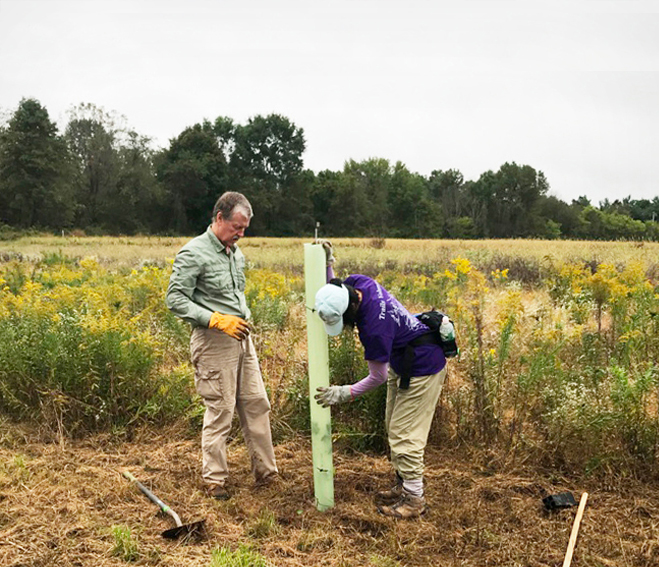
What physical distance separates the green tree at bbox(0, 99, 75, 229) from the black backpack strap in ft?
130

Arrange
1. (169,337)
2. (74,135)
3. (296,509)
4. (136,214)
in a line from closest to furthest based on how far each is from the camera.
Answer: (296,509), (169,337), (136,214), (74,135)

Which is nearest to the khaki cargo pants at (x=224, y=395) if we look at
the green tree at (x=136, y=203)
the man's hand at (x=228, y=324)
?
the man's hand at (x=228, y=324)

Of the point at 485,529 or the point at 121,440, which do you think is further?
the point at 121,440

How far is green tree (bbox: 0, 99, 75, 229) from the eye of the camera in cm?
3869

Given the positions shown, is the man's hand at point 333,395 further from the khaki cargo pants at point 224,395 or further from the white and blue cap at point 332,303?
the khaki cargo pants at point 224,395

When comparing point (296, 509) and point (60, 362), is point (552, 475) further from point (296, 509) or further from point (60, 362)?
point (60, 362)

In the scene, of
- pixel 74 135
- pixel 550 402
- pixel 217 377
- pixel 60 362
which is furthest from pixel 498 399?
pixel 74 135

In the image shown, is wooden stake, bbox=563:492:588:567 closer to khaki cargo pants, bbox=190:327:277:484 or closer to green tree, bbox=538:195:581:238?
khaki cargo pants, bbox=190:327:277:484

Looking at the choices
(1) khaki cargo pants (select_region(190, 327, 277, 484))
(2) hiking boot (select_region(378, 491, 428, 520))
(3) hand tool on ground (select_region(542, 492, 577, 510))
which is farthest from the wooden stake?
(1) khaki cargo pants (select_region(190, 327, 277, 484))

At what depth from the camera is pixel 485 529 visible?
135 inches

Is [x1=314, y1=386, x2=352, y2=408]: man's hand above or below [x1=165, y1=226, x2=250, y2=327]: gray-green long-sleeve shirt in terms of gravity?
below

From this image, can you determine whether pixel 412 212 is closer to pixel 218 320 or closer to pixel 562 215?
pixel 562 215

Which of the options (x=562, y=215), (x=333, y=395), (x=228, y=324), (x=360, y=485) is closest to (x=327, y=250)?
(x=228, y=324)

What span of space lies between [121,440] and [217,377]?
1483 millimetres
